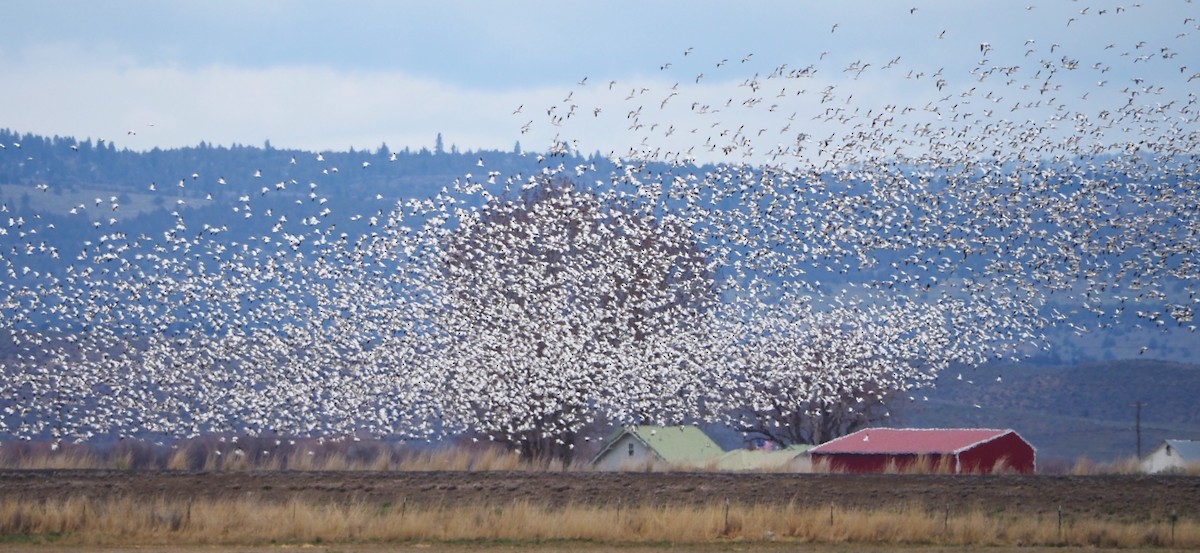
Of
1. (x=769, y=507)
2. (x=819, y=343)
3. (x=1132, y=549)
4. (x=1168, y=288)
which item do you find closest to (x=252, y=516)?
(x=769, y=507)

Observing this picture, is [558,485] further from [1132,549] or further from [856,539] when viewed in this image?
[1132,549]

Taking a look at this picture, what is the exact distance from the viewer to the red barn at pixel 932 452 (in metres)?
52.2

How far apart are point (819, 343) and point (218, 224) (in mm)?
142671

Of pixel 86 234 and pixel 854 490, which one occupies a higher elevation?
pixel 86 234

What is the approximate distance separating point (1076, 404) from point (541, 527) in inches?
4150

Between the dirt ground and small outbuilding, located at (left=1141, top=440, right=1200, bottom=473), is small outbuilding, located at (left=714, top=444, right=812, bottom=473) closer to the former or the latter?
small outbuilding, located at (left=1141, top=440, right=1200, bottom=473)

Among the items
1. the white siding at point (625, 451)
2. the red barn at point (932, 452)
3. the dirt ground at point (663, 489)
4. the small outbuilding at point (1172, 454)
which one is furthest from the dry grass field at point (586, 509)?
the small outbuilding at point (1172, 454)

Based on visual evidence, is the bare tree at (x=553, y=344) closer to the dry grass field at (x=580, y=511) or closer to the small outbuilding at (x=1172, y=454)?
the dry grass field at (x=580, y=511)

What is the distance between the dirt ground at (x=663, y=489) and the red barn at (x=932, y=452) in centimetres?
1567

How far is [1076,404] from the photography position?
418 ft

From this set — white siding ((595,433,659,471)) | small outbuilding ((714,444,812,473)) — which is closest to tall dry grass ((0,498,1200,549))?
small outbuilding ((714,444,812,473))

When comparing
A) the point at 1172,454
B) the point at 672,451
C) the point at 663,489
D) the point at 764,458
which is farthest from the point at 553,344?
the point at 1172,454

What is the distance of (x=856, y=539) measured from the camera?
28922mm

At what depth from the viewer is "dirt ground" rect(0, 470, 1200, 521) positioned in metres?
33.5
